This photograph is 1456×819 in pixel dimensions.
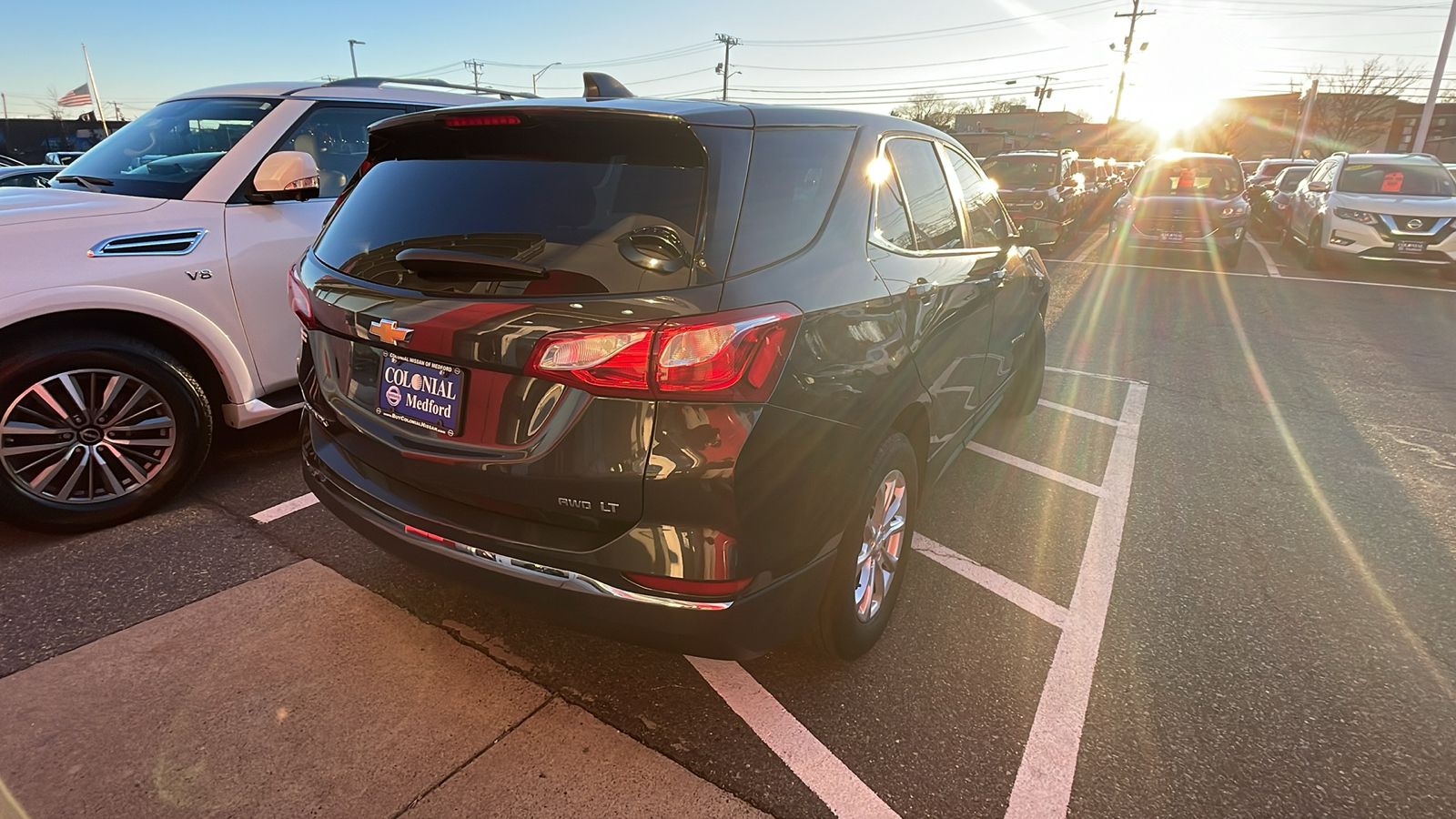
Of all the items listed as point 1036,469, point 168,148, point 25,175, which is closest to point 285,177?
point 168,148

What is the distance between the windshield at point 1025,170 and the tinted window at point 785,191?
14654 mm

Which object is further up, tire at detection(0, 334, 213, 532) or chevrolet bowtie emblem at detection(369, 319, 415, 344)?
chevrolet bowtie emblem at detection(369, 319, 415, 344)

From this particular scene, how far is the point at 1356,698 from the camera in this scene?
2514 millimetres

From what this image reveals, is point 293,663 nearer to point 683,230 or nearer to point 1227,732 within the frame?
point 683,230

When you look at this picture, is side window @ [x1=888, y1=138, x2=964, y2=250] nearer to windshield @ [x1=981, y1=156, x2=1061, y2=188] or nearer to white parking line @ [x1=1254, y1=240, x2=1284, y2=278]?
white parking line @ [x1=1254, y1=240, x2=1284, y2=278]

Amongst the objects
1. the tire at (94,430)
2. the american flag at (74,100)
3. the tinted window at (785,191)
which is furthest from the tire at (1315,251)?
the american flag at (74,100)

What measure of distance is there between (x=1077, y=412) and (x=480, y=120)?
15.0 feet

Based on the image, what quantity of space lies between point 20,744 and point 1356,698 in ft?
13.1

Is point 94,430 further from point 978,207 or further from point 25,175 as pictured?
point 25,175

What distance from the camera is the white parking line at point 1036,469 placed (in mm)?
4168

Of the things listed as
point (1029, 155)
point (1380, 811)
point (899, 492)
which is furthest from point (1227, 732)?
point (1029, 155)

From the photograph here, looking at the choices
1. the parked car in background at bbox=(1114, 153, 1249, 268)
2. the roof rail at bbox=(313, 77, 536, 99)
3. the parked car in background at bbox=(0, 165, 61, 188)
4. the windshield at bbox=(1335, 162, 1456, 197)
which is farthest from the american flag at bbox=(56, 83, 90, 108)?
the windshield at bbox=(1335, 162, 1456, 197)

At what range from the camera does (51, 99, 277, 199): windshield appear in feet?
11.9

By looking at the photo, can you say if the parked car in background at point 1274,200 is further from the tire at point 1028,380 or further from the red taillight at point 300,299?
the red taillight at point 300,299
